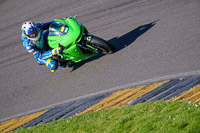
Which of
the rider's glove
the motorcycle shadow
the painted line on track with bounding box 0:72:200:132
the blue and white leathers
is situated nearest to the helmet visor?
the blue and white leathers

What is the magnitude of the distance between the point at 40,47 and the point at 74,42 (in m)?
1.03

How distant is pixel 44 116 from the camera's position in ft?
28.6

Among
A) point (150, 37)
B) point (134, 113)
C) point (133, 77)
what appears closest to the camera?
point (134, 113)

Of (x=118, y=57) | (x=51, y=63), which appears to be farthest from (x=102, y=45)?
(x=51, y=63)

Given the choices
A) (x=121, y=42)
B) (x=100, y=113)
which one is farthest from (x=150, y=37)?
(x=100, y=113)

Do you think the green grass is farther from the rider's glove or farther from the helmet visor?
the helmet visor

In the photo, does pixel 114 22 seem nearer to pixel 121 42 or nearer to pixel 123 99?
pixel 121 42

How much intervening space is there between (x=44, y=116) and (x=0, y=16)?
833 centimetres

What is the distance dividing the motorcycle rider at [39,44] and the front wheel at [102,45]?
857 mm

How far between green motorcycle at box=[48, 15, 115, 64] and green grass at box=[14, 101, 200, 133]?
7.31 ft

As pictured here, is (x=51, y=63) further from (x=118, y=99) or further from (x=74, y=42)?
(x=118, y=99)

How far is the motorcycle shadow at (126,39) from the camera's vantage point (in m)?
10.1

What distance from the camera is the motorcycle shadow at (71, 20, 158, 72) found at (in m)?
10.1

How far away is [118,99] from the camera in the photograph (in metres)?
7.98
